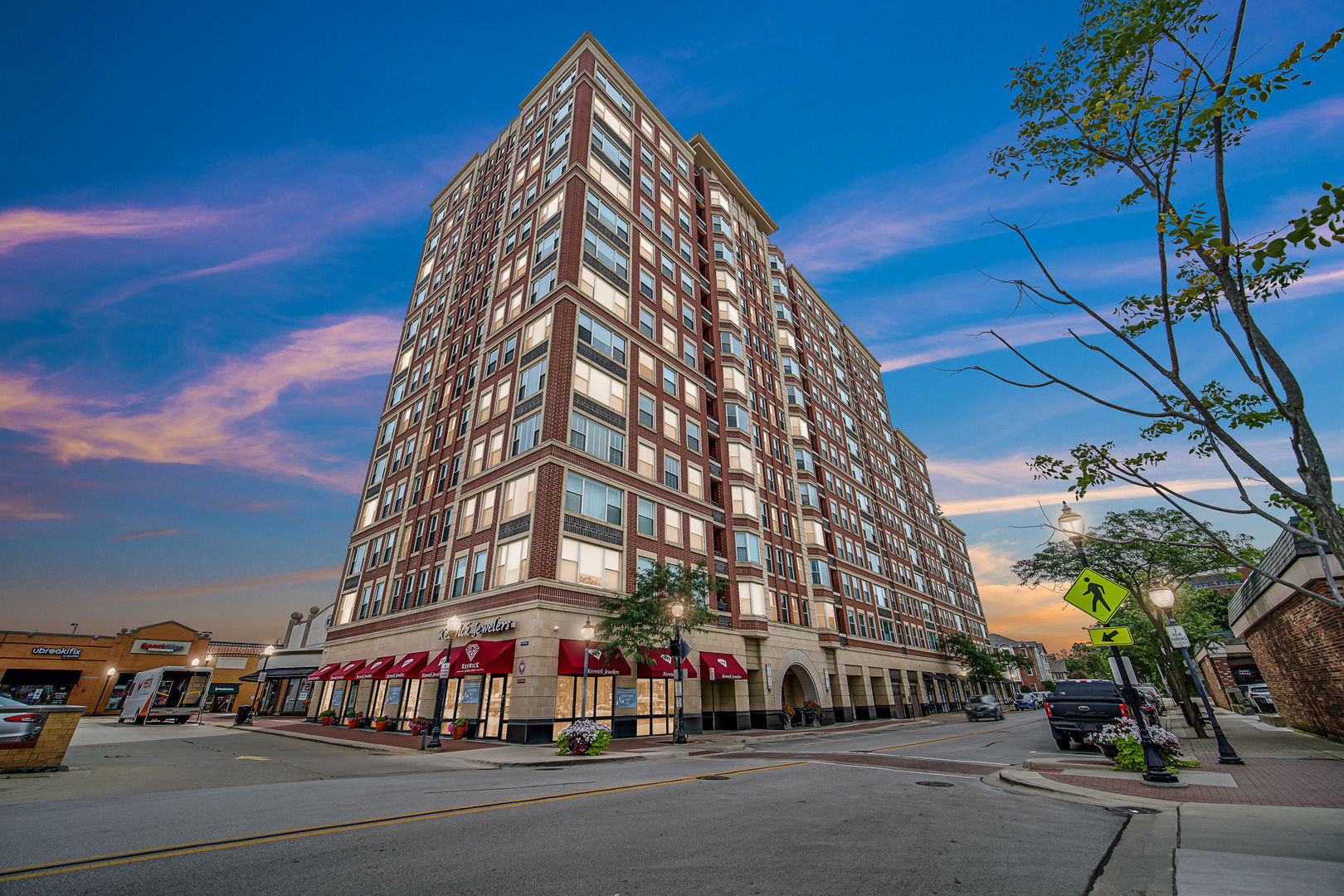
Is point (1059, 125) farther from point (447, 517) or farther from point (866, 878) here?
point (447, 517)

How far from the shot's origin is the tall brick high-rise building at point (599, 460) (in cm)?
2573

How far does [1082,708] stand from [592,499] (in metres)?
19.8

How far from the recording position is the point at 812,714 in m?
37.0

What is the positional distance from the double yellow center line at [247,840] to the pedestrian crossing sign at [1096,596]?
9469 millimetres

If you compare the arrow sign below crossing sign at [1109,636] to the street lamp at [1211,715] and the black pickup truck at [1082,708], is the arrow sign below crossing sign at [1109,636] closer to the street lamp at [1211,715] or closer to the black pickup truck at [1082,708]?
the street lamp at [1211,715]

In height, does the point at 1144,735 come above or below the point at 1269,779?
above

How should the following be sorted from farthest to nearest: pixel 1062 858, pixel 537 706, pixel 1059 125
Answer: pixel 537 706 → pixel 1059 125 → pixel 1062 858

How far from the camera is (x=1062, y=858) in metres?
5.78

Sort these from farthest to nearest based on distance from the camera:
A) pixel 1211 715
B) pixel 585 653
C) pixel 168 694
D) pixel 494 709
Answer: pixel 168 694
pixel 494 709
pixel 585 653
pixel 1211 715

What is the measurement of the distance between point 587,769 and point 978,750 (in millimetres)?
12904

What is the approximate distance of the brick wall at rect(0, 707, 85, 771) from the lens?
1201 cm

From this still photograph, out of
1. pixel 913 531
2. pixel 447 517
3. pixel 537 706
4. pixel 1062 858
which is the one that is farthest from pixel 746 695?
pixel 913 531

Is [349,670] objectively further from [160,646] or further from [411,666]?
[160,646]

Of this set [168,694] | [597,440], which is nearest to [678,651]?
[597,440]
